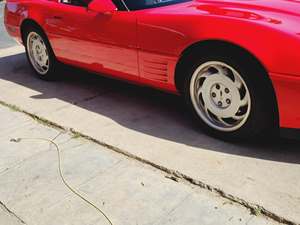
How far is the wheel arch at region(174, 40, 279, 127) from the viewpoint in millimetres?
2961

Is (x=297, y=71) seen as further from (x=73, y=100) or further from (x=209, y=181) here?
(x=73, y=100)

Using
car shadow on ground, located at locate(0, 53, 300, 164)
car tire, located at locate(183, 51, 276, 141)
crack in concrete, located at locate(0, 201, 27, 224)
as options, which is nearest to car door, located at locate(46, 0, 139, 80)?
car shadow on ground, located at locate(0, 53, 300, 164)

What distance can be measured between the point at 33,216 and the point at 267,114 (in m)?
1.69

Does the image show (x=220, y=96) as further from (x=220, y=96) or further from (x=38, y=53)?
(x=38, y=53)

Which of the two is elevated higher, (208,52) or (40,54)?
(208,52)

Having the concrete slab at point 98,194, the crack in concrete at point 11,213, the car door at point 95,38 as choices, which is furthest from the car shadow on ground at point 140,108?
the crack in concrete at point 11,213

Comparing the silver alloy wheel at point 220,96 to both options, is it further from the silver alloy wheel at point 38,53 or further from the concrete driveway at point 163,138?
the silver alloy wheel at point 38,53

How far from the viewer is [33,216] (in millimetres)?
2738

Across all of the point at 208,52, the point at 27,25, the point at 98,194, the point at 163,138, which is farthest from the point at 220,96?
the point at 27,25

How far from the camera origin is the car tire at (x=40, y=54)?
5.05 m

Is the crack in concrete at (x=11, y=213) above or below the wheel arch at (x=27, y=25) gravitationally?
below

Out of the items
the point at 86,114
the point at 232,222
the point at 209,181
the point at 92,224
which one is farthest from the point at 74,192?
the point at 86,114

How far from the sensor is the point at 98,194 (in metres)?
2.88

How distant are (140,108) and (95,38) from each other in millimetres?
778
